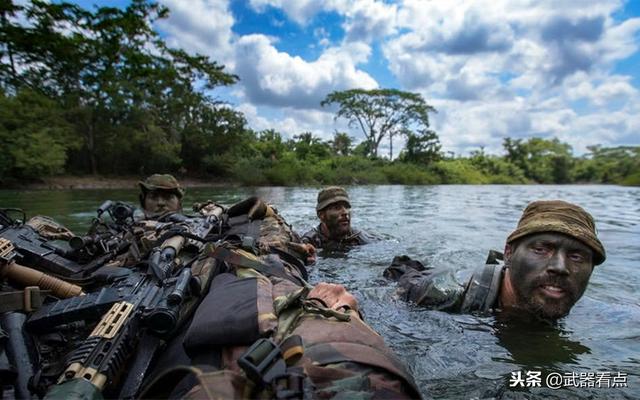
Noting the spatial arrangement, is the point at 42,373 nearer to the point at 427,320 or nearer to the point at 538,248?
the point at 427,320

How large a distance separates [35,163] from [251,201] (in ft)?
56.5

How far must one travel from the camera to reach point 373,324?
3.15 meters

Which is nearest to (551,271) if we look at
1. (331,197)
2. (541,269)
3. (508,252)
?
(541,269)

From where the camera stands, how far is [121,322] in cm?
180

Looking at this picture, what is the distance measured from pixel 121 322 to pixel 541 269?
99.3 inches

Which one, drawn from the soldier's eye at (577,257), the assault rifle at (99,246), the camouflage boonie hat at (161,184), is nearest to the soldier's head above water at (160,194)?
the camouflage boonie hat at (161,184)

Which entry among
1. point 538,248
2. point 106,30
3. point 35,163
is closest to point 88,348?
point 538,248

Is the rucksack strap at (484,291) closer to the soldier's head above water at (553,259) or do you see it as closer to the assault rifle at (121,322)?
the soldier's head above water at (553,259)

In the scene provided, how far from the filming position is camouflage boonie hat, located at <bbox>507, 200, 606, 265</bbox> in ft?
8.89

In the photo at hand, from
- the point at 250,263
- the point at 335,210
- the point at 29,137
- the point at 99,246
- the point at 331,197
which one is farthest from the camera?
the point at 29,137

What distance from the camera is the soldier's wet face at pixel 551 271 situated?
2.72 m

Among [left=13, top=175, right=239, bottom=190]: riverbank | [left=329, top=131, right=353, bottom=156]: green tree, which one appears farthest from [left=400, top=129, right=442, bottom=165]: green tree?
[left=13, top=175, right=239, bottom=190]: riverbank

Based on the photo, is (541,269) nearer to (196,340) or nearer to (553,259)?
(553,259)

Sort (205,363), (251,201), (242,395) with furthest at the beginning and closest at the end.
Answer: (251,201) → (205,363) → (242,395)
